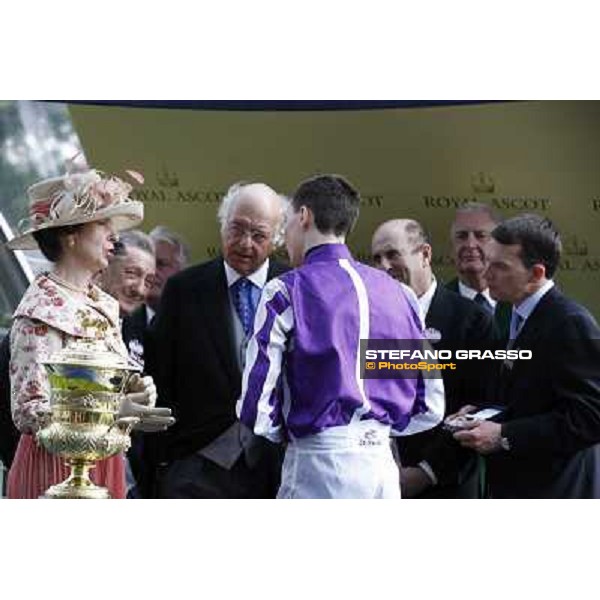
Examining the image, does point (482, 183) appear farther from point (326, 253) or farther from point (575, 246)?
point (326, 253)

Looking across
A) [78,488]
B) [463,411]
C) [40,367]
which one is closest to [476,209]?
[463,411]

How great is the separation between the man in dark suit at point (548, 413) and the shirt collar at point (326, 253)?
31.7 inches

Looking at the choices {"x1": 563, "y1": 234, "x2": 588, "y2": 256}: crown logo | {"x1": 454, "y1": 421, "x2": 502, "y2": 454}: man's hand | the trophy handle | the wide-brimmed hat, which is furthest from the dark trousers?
{"x1": 563, "y1": 234, "x2": 588, "y2": 256}: crown logo

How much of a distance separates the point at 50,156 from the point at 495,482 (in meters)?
2.30

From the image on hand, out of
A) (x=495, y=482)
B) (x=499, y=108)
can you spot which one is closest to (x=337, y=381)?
(x=495, y=482)

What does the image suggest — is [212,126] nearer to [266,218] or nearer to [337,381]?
[266,218]

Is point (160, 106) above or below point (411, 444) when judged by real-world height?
above

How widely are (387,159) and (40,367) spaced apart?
170cm

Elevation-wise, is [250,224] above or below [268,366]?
above

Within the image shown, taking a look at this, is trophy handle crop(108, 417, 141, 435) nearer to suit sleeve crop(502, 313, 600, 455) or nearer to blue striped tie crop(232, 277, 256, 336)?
blue striped tie crop(232, 277, 256, 336)

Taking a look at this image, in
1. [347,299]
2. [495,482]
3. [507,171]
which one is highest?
[507,171]

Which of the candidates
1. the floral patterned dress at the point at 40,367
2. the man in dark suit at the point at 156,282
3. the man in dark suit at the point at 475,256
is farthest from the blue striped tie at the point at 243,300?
the man in dark suit at the point at 475,256

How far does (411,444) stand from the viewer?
24.4 ft

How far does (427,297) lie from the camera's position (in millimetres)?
7469
